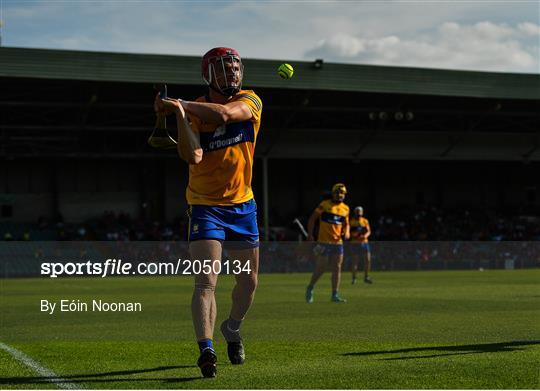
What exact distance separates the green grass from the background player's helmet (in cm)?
238

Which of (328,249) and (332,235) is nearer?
(328,249)

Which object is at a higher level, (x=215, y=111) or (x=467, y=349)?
(x=215, y=111)

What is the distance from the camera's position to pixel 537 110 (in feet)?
164

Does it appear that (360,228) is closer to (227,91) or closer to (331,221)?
(331,221)

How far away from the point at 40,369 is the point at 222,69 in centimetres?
305

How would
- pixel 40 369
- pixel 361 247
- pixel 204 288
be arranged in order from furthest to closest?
pixel 361 247
pixel 40 369
pixel 204 288

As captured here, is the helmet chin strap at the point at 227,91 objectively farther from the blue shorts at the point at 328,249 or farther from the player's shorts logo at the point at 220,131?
the blue shorts at the point at 328,249

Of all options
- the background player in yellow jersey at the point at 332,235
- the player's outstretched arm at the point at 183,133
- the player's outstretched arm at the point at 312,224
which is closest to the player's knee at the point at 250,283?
the player's outstretched arm at the point at 183,133

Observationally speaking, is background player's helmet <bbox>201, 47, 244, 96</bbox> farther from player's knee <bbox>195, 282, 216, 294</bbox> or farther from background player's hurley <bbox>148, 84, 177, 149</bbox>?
player's knee <bbox>195, 282, 216, 294</bbox>

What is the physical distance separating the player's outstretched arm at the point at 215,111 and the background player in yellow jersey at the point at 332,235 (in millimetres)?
11303

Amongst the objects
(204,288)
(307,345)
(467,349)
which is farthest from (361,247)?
(204,288)

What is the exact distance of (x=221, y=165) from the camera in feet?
25.0

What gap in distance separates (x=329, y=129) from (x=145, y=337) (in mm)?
38045

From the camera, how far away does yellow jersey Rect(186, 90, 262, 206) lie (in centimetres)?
759
